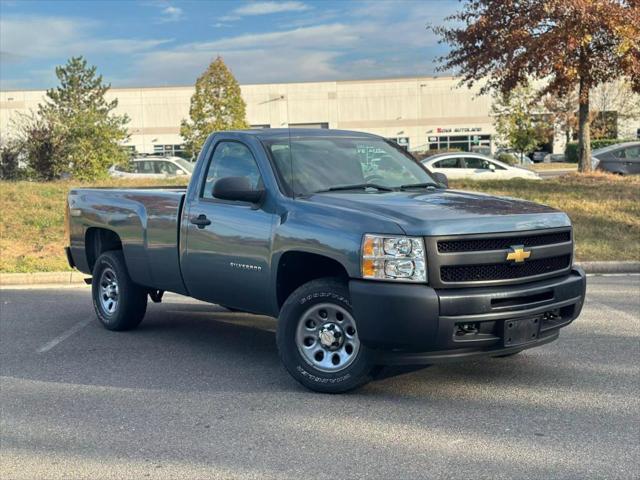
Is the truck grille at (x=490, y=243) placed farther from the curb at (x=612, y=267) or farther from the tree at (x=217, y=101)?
the tree at (x=217, y=101)

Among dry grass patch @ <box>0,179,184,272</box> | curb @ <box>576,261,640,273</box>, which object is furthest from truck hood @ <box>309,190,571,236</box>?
dry grass patch @ <box>0,179,184,272</box>

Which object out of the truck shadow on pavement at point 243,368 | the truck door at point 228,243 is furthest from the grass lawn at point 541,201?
the truck door at point 228,243

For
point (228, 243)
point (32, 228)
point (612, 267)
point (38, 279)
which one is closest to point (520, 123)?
point (612, 267)

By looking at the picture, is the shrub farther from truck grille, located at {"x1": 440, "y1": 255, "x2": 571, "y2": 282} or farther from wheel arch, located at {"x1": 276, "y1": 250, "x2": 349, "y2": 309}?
truck grille, located at {"x1": 440, "y1": 255, "x2": 571, "y2": 282}

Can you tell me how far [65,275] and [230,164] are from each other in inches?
237

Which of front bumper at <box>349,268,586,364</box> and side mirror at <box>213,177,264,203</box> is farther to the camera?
side mirror at <box>213,177,264,203</box>

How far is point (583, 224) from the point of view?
1358 centimetres

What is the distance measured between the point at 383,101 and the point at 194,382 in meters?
61.1

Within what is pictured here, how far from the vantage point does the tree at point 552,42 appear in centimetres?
1499

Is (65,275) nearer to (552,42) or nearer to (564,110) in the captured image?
(552,42)

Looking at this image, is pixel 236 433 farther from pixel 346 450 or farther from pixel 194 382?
pixel 194 382

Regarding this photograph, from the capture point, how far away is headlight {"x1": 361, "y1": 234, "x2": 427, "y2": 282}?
4.66 meters

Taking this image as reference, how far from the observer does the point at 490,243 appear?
15.9 ft

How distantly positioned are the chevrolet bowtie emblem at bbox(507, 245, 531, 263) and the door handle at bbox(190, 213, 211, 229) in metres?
2.50
